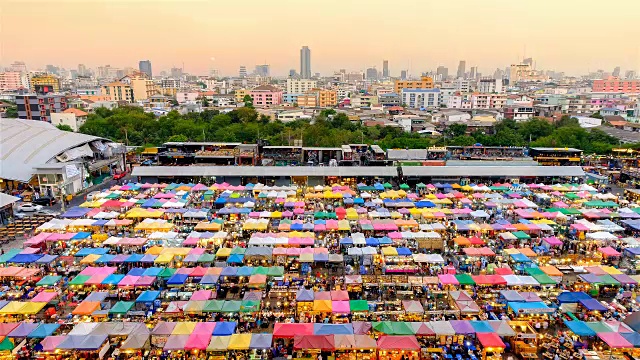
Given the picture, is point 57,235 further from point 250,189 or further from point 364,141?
point 364,141

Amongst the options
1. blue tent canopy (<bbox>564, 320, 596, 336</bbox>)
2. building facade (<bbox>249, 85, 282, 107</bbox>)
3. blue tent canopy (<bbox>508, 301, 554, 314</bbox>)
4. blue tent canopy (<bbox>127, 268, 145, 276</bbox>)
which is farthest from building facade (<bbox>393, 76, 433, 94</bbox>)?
blue tent canopy (<bbox>127, 268, 145, 276</bbox>)

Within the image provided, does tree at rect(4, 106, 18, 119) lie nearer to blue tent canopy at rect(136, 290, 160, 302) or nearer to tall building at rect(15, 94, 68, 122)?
tall building at rect(15, 94, 68, 122)

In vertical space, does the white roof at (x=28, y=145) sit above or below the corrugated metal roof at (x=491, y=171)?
above

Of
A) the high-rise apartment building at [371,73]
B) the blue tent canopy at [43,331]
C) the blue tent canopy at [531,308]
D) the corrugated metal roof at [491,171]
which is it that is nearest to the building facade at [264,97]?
the corrugated metal roof at [491,171]

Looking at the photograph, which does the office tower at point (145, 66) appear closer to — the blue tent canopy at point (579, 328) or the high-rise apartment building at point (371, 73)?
the high-rise apartment building at point (371, 73)

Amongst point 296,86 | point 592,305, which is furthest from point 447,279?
point 296,86

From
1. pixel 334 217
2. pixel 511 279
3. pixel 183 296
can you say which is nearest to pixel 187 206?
pixel 334 217

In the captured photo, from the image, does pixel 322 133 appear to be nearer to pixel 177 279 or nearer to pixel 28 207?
pixel 28 207
